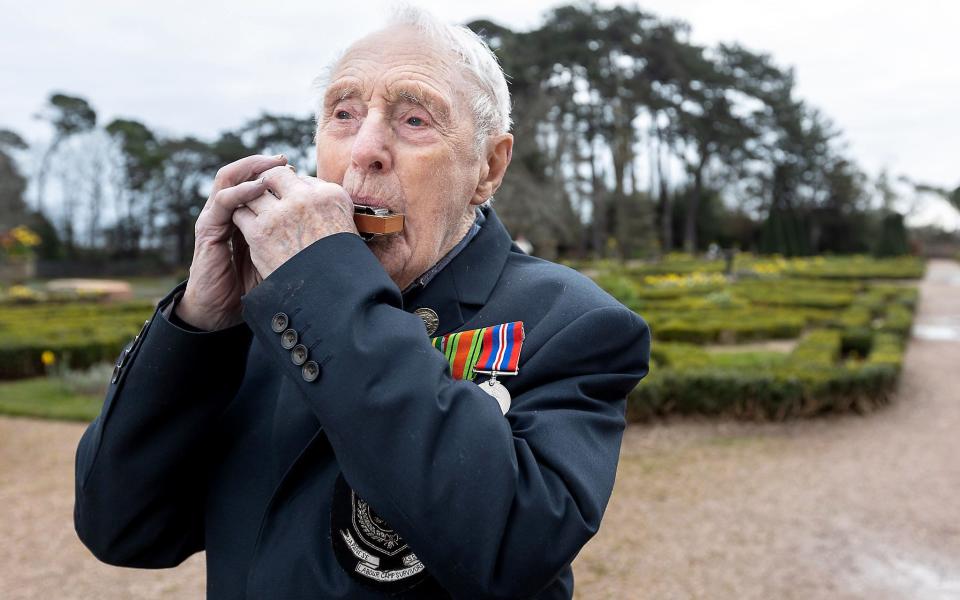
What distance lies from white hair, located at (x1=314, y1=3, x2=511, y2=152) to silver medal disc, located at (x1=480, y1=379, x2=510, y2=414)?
43cm

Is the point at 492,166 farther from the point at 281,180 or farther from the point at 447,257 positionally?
the point at 281,180

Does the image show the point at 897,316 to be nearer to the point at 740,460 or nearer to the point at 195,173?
the point at 740,460

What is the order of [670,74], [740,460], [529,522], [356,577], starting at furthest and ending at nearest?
1. [670,74]
2. [740,460]
3. [356,577]
4. [529,522]

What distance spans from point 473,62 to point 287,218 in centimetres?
47

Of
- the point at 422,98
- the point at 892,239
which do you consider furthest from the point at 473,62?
the point at 892,239

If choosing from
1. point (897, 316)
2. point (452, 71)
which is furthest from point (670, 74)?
point (452, 71)

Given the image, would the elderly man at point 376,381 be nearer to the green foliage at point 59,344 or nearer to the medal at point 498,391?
the medal at point 498,391

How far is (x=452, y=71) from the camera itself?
135cm

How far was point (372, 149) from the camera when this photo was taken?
50.0 inches

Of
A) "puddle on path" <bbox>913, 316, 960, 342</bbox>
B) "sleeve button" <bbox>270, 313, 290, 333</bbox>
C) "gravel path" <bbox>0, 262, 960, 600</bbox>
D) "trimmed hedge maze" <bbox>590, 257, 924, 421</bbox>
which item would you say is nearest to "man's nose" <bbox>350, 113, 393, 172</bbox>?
"sleeve button" <bbox>270, 313, 290, 333</bbox>

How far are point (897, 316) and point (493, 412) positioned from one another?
12.7 meters

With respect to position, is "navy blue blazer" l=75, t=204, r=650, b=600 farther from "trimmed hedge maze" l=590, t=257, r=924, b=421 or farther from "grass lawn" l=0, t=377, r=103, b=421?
"grass lawn" l=0, t=377, r=103, b=421

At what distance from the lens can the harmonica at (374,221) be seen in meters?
1.20

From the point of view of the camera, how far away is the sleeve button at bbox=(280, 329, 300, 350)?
1.08 m
